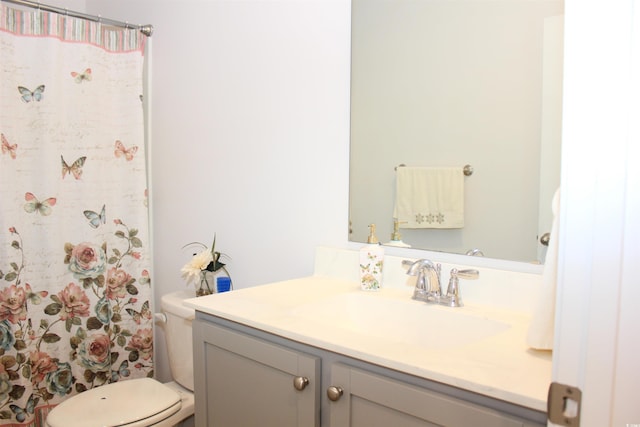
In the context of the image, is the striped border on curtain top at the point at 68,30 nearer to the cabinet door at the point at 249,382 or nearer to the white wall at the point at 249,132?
the white wall at the point at 249,132

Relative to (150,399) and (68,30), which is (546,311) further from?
(68,30)

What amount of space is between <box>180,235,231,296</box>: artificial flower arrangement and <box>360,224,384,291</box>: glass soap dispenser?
27.8 inches

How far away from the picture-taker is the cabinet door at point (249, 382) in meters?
1.08

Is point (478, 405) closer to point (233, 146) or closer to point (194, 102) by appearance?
point (233, 146)

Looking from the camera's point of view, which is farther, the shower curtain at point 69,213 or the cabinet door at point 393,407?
the shower curtain at point 69,213

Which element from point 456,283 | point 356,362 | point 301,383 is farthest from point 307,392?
point 456,283

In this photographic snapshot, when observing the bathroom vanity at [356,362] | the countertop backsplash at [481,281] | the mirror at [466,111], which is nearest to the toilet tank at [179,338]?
the bathroom vanity at [356,362]

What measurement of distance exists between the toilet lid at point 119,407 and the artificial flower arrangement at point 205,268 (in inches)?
15.8

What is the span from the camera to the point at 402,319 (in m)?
1.36

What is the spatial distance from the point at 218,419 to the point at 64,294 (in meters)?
1.05

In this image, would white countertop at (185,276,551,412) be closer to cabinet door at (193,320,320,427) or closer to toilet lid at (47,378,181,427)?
cabinet door at (193,320,320,427)

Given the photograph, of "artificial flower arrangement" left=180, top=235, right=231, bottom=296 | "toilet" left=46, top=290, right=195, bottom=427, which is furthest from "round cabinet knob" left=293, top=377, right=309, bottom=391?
"artificial flower arrangement" left=180, top=235, right=231, bottom=296

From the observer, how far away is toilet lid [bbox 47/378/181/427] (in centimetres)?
159

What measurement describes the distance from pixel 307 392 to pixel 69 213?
140 centimetres
